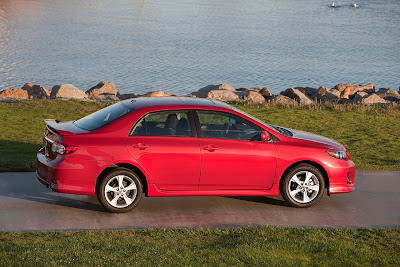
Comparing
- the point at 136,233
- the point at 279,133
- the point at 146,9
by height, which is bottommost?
the point at 136,233

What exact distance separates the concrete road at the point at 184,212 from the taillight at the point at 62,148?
85 cm

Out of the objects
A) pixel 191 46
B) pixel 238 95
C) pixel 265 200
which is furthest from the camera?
pixel 191 46

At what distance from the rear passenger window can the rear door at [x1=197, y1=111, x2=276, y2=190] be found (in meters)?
0.22

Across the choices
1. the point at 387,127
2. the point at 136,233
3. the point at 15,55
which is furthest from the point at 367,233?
the point at 15,55

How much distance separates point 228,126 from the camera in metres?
9.62

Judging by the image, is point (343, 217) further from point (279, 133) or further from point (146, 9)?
point (146, 9)

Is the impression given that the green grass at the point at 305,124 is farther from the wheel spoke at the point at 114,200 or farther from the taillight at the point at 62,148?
the wheel spoke at the point at 114,200

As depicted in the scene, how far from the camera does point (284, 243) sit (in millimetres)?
7969

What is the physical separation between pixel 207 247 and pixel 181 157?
5.97 ft

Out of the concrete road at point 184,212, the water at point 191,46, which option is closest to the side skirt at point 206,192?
the concrete road at point 184,212

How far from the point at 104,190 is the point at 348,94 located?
21.2 meters

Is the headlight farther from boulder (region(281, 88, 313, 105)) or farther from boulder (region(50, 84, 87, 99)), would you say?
boulder (region(50, 84, 87, 99))

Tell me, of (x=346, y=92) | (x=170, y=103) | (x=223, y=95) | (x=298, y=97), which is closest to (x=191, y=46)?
(x=346, y=92)

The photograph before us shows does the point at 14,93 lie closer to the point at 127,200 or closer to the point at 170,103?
the point at 170,103
